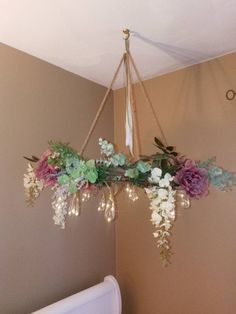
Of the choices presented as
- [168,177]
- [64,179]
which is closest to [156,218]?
[168,177]

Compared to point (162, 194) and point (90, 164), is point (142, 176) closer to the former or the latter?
point (162, 194)

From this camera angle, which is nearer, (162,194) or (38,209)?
(162,194)

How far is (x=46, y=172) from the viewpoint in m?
1.24

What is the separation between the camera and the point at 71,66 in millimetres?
2363

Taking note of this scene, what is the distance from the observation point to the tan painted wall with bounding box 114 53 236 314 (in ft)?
6.97

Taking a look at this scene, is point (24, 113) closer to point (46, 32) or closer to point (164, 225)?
point (46, 32)

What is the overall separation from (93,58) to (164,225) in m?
1.51

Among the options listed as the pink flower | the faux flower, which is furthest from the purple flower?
the pink flower

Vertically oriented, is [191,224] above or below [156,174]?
below

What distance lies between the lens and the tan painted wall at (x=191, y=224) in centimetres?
212

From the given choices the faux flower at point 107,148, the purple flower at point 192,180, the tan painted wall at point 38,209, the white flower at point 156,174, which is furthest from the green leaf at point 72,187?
the tan painted wall at point 38,209

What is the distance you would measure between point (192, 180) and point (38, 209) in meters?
1.30

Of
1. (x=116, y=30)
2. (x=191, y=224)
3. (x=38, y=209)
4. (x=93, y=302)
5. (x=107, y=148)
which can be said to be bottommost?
(x=93, y=302)

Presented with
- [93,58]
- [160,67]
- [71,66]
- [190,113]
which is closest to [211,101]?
[190,113]
